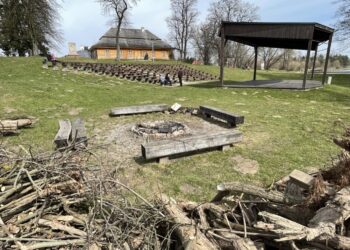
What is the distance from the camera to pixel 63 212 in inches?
76.3

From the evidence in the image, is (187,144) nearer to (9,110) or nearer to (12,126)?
(12,126)

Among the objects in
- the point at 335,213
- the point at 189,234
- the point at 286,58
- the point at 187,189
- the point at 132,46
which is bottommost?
the point at 187,189

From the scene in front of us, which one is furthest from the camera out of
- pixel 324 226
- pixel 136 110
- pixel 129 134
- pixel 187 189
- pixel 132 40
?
pixel 132 40

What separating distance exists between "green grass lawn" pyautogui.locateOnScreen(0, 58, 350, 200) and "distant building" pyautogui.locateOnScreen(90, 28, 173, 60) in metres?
29.6

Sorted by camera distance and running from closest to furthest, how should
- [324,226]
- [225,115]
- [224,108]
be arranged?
1. [324,226]
2. [225,115]
3. [224,108]

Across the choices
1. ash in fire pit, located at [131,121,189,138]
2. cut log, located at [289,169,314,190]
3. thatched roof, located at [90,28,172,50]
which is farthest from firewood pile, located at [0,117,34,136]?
thatched roof, located at [90,28,172,50]

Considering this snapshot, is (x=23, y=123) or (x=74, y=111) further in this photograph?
(x=74, y=111)

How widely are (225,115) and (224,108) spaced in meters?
2.57

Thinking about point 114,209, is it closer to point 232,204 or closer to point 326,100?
point 232,204

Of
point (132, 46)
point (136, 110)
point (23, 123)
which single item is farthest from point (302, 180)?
point (132, 46)

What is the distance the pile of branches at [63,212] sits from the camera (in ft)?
5.34

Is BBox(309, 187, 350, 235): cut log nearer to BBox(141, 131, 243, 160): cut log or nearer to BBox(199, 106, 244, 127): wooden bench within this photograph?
BBox(141, 131, 243, 160): cut log

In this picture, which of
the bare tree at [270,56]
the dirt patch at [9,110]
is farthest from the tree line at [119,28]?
the dirt patch at [9,110]

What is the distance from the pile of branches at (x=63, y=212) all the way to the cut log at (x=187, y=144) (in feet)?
8.09
